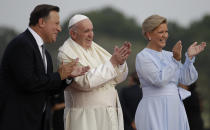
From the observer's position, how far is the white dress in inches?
261

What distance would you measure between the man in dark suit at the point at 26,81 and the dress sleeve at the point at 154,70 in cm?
109

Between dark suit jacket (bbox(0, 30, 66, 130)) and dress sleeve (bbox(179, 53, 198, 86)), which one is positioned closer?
dark suit jacket (bbox(0, 30, 66, 130))

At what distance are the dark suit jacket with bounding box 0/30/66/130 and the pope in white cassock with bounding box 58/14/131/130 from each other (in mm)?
632

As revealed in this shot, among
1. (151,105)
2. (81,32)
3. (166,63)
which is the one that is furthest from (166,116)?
(81,32)

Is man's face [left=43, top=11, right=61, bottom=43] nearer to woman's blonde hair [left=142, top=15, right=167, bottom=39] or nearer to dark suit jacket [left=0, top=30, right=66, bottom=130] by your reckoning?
dark suit jacket [left=0, top=30, right=66, bottom=130]

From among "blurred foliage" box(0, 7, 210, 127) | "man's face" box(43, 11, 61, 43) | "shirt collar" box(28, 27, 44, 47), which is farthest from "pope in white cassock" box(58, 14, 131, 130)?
"blurred foliage" box(0, 7, 210, 127)

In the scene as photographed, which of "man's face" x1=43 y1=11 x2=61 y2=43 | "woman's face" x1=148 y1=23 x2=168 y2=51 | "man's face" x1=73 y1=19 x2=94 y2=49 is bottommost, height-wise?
"woman's face" x1=148 y1=23 x2=168 y2=51

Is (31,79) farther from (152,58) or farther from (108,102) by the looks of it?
(152,58)

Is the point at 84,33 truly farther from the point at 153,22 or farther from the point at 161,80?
the point at 161,80

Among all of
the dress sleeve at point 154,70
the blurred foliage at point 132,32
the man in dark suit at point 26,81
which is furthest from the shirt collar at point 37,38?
the blurred foliage at point 132,32

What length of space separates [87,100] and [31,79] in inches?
41.8

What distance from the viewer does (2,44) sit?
75.8ft

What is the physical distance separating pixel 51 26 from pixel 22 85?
0.84m

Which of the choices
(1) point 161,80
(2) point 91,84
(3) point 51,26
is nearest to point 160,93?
(1) point 161,80
